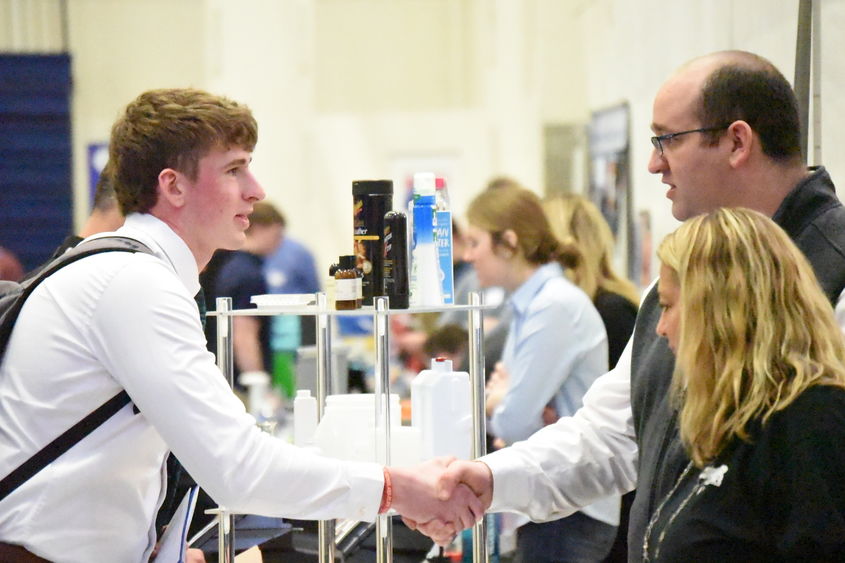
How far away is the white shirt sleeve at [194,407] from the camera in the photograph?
184 centimetres

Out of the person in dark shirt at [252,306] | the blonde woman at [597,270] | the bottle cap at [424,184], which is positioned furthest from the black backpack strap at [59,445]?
the person in dark shirt at [252,306]

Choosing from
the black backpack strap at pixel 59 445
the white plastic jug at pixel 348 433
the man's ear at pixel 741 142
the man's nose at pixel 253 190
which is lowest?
the white plastic jug at pixel 348 433

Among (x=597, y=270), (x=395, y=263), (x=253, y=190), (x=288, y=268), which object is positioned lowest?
(x=288, y=268)

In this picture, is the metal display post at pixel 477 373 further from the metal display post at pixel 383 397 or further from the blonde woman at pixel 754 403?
the blonde woman at pixel 754 403

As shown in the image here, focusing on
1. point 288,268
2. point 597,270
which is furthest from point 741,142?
point 288,268

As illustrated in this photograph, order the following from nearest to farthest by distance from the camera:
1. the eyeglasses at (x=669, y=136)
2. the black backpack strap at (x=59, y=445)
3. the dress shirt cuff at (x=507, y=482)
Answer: the black backpack strap at (x=59, y=445) < the eyeglasses at (x=669, y=136) < the dress shirt cuff at (x=507, y=482)

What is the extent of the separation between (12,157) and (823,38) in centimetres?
731

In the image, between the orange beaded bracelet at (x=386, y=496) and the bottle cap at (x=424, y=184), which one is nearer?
the orange beaded bracelet at (x=386, y=496)

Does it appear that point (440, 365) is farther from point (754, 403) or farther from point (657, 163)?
point (754, 403)

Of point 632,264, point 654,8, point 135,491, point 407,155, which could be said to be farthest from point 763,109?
point 407,155

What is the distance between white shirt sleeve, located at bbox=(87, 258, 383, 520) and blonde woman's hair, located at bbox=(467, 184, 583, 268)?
1.64 metres

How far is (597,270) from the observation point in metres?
3.77

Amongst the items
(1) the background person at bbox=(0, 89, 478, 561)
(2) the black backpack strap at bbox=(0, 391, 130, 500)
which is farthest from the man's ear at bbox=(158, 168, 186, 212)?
(2) the black backpack strap at bbox=(0, 391, 130, 500)

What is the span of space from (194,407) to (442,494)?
1.87ft
